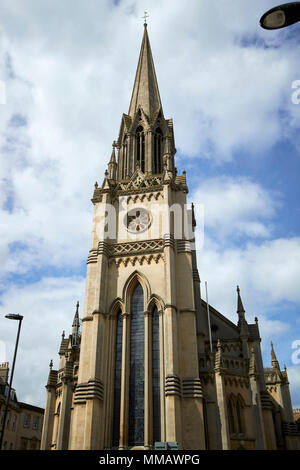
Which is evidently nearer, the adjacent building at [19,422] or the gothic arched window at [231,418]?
the gothic arched window at [231,418]

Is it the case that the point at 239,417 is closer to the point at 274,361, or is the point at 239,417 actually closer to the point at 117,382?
the point at 117,382

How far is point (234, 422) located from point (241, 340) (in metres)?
5.46

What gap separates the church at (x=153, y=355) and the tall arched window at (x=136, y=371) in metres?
0.06

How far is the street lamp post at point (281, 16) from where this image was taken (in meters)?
6.45

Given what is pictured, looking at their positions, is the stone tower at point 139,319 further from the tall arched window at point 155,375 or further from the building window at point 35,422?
the building window at point 35,422

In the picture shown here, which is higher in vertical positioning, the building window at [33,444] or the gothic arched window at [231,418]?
the building window at [33,444]

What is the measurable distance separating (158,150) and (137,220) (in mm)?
8368

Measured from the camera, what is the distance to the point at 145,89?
3988 centimetres

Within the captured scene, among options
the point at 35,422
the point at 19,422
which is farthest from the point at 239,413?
the point at 35,422

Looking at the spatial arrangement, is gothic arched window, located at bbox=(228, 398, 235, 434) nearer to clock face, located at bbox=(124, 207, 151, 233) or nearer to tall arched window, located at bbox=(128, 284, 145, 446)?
tall arched window, located at bbox=(128, 284, 145, 446)

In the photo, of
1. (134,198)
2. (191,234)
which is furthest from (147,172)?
(191,234)

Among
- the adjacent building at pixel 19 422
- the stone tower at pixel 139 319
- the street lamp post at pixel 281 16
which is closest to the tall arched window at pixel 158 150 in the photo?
the stone tower at pixel 139 319

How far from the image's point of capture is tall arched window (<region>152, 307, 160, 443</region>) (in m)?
22.8

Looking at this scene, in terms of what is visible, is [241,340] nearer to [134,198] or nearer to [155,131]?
[134,198]
